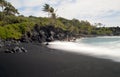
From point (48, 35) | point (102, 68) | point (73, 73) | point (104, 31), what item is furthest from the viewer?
point (104, 31)

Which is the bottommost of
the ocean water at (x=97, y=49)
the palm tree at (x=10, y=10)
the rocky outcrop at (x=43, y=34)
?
the ocean water at (x=97, y=49)

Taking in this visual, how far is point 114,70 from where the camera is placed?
19609mm

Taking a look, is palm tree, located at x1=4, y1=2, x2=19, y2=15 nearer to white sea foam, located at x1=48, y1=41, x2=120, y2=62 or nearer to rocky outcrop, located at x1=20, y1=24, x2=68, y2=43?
rocky outcrop, located at x1=20, y1=24, x2=68, y2=43

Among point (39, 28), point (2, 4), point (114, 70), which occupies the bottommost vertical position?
point (114, 70)

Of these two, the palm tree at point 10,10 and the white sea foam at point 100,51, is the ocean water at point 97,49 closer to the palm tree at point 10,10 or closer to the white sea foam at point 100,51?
the white sea foam at point 100,51

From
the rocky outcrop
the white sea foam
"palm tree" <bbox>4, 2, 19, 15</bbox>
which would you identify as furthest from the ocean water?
"palm tree" <bbox>4, 2, 19, 15</bbox>

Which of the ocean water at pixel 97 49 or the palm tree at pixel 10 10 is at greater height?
the palm tree at pixel 10 10

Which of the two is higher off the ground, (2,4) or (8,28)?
(2,4)

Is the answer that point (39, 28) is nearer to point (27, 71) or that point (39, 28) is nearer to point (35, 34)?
point (35, 34)

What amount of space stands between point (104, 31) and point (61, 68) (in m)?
149

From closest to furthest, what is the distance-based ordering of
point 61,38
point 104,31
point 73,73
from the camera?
point 73,73
point 61,38
point 104,31

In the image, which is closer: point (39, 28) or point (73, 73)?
point (73, 73)

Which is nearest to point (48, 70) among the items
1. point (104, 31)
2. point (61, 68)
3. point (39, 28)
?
point (61, 68)

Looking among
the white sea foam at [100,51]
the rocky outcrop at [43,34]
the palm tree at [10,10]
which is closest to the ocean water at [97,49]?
the white sea foam at [100,51]
